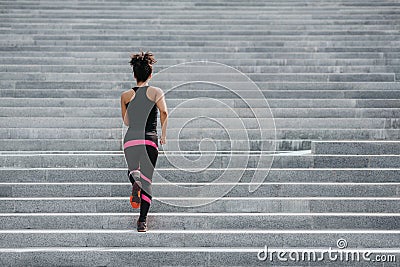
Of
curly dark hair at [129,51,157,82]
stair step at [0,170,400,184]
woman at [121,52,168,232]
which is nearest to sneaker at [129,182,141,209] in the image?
woman at [121,52,168,232]

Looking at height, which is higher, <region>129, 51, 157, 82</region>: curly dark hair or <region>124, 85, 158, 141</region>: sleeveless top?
<region>129, 51, 157, 82</region>: curly dark hair

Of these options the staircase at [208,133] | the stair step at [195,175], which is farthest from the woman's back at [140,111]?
the stair step at [195,175]

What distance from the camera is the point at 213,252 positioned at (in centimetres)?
523

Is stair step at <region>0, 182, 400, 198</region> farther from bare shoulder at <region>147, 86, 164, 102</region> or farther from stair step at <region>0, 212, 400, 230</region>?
bare shoulder at <region>147, 86, 164, 102</region>

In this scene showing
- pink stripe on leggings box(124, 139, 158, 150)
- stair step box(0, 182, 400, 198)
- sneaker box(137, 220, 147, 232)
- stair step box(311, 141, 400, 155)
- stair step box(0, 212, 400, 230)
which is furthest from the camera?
stair step box(311, 141, 400, 155)

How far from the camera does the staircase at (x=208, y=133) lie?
17.9ft

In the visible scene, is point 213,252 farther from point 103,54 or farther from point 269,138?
point 103,54

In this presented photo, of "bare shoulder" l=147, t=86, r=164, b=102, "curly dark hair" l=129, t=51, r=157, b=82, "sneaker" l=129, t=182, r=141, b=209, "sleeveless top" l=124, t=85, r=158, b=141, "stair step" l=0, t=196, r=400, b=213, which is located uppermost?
"curly dark hair" l=129, t=51, r=157, b=82

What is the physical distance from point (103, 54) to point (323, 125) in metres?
4.53

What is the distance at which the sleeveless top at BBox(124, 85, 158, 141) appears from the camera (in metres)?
5.16

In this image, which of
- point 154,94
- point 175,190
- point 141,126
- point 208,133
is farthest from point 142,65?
point 208,133

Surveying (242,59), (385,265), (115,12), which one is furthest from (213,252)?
(115,12)

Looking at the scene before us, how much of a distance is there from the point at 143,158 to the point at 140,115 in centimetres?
36

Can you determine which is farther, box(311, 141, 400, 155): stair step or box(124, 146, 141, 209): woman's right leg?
box(311, 141, 400, 155): stair step
